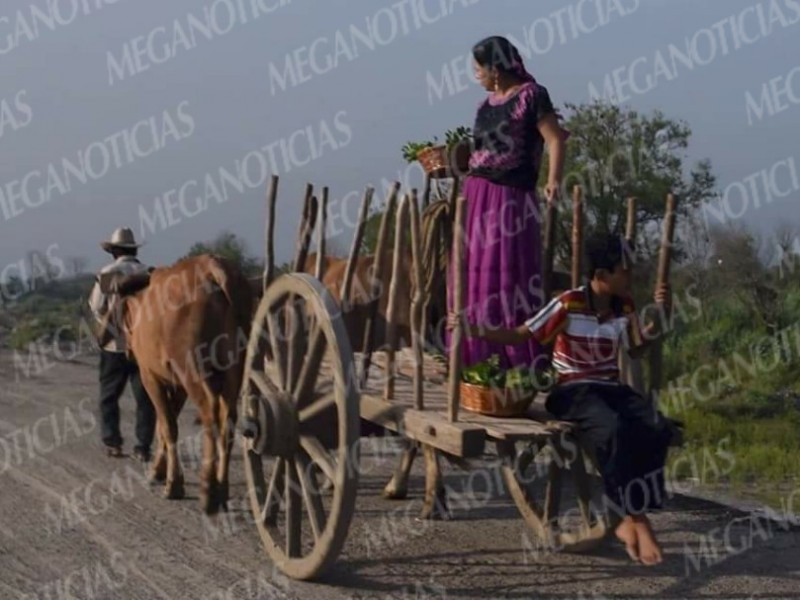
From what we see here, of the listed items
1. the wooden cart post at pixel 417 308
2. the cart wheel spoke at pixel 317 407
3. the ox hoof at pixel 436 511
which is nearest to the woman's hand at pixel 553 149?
the wooden cart post at pixel 417 308

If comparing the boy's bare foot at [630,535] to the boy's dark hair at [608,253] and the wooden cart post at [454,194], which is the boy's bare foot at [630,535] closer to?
the boy's dark hair at [608,253]

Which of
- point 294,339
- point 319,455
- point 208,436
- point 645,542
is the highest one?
point 294,339

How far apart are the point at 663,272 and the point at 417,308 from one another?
3.74 feet

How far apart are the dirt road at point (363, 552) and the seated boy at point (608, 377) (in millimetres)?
779

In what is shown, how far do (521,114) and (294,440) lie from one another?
1.93 metres

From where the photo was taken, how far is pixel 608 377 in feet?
19.0

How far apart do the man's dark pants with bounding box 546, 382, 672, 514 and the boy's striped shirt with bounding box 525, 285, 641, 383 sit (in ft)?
0.33

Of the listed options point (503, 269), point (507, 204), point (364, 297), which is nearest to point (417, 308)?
point (503, 269)

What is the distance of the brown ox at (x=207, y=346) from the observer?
782 centimetres

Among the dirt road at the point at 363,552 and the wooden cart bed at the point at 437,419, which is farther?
the dirt road at the point at 363,552

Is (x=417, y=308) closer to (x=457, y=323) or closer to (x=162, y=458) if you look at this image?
(x=457, y=323)

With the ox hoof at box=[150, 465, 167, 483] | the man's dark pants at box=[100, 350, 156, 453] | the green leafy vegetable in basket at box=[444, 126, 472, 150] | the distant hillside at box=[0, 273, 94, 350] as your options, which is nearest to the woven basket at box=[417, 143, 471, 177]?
the green leafy vegetable in basket at box=[444, 126, 472, 150]

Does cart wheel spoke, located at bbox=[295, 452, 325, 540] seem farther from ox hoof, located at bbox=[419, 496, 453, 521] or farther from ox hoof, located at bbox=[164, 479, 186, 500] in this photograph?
ox hoof, located at bbox=[164, 479, 186, 500]

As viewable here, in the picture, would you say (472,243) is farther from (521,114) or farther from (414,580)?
(414,580)
